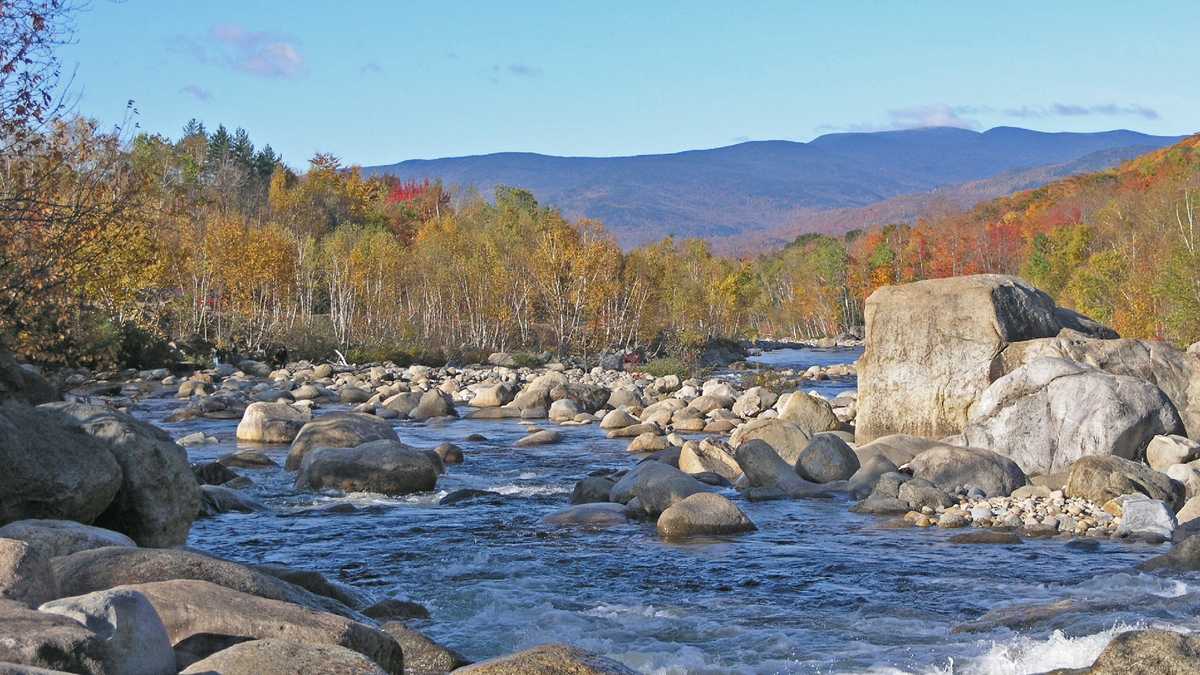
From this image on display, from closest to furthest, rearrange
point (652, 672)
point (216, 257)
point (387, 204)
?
point (652, 672) → point (216, 257) → point (387, 204)

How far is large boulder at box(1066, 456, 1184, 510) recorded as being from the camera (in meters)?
14.6

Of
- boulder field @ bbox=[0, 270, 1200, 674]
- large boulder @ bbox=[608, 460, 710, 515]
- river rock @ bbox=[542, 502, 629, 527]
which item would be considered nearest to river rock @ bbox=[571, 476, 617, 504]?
boulder field @ bbox=[0, 270, 1200, 674]

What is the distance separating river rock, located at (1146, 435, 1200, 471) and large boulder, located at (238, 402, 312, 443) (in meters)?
14.4

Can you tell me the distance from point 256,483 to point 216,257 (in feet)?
96.4

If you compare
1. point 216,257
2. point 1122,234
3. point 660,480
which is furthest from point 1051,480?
point 1122,234

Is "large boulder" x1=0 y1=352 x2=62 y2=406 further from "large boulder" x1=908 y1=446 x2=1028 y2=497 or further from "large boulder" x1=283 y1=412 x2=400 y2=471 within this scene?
"large boulder" x1=908 y1=446 x2=1028 y2=497

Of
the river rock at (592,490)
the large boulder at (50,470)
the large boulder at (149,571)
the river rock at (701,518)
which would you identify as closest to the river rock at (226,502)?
the river rock at (592,490)

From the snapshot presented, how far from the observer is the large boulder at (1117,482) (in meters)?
14.6

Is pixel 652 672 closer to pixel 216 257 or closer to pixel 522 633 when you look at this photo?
pixel 522 633

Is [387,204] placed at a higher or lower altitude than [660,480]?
higher

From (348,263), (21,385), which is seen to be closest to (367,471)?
(21,385)

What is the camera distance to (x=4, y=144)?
12.0 meters

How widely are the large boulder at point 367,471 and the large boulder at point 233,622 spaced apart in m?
9.72

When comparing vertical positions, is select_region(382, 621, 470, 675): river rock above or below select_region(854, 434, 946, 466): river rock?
above
